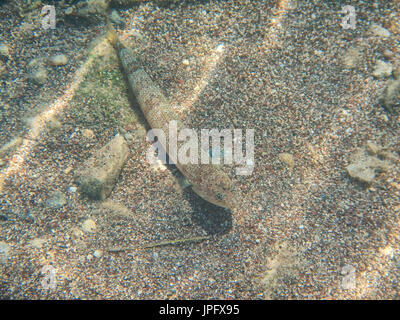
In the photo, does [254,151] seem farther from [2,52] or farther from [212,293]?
[2,52]

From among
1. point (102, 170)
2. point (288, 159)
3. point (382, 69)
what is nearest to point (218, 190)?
point (288, 159)

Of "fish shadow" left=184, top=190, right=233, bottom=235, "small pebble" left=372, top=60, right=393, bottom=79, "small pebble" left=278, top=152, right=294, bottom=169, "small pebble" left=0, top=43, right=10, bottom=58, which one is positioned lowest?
"fish shadow" left=184, top=190, right=233, bottom=235

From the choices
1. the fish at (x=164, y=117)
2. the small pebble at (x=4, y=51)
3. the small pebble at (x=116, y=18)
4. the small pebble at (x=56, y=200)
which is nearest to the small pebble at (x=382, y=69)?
the fish at (x=164, y=117)

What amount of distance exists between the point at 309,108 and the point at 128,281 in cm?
391

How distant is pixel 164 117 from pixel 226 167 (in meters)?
1.33

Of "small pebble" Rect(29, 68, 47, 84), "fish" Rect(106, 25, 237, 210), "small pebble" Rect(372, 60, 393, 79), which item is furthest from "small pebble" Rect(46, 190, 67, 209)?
"small pebble" Rect(372, 60, 393, 79)

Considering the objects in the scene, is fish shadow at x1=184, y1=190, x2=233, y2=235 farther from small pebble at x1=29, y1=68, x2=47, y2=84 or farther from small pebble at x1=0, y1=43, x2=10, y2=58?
small pebble at x1=0, y1=43, x2=10, y2=58

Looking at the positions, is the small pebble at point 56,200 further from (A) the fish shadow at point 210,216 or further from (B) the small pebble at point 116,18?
(B) the small pebble at point 116,18

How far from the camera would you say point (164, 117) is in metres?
3.88

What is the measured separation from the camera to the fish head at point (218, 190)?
342cm

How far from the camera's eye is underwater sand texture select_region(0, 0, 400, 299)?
3.30 meters

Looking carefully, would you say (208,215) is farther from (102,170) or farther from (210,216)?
(102,170)
